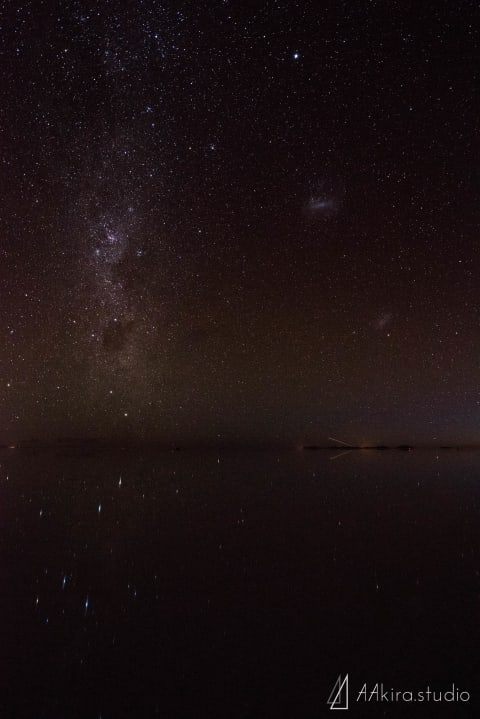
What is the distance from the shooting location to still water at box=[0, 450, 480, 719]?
2418mm

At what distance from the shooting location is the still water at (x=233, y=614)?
7.93ft

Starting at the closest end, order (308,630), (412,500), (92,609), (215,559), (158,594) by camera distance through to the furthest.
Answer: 1. (308,630)
2. (92,609)
3. (158,594)
4. (215,559)
5. (412,500)

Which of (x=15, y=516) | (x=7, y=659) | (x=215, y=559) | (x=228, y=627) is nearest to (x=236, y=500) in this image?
(x=15, y=516)

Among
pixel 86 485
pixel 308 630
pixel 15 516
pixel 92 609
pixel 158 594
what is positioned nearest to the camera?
pixel 308 630

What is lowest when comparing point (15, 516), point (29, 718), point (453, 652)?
point (29, 718)

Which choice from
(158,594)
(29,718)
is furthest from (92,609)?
(29,718)

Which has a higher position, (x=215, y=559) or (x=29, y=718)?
(x=215, y=559)

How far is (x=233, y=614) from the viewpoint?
132 inches

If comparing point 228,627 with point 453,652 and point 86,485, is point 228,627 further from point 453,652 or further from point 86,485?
point 86,485

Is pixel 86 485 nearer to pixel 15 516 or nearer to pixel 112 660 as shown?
pixel 15 516

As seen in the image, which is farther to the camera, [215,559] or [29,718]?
[215,559]

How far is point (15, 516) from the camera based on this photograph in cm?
713

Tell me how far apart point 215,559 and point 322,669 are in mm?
2220

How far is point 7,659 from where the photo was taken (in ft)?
8.96
